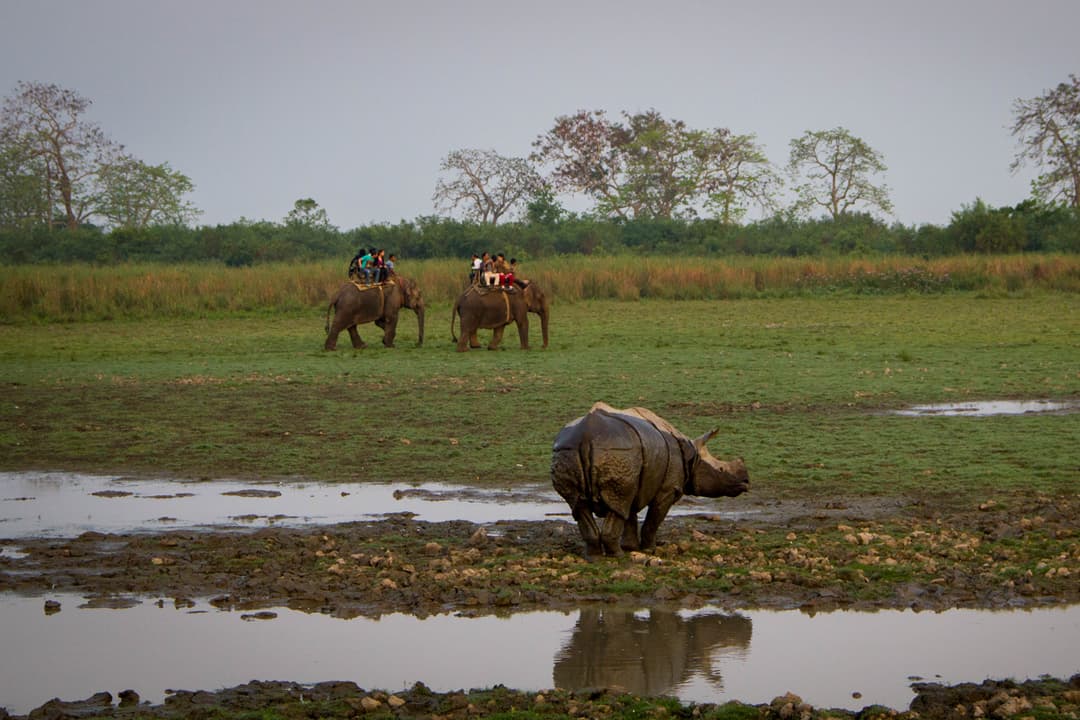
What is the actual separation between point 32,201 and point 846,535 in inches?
2273

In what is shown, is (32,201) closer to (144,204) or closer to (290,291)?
(144,204)

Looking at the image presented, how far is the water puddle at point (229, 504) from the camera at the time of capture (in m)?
10.6

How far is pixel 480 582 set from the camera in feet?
27.9

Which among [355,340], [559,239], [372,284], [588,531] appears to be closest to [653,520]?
[588,531]

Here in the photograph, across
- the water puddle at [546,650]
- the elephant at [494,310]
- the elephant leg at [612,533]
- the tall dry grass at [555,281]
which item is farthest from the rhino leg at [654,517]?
the tall dry grass at [555,281]

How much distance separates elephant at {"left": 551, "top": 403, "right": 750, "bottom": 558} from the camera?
8.75 meters

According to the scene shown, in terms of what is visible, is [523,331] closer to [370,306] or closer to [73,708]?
[370,306]

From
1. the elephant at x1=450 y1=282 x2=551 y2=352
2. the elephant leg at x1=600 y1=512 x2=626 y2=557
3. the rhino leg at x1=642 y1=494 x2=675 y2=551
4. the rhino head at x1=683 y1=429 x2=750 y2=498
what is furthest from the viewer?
the elephant at x1=450 y1=282 x2=551 y2=352

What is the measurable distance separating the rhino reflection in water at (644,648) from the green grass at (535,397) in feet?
14.1

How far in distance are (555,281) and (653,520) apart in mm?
29709

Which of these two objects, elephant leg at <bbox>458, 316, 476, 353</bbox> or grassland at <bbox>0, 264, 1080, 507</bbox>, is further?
elephant leg at <bbox>458, 316, 476, 353</bbox>

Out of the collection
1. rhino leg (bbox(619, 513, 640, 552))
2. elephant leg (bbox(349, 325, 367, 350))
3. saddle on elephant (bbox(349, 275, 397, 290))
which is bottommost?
rhino leg (bbox(619, 513, 640, 552))

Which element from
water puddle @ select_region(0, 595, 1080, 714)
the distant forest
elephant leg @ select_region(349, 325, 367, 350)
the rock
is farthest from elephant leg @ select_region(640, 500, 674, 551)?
the distant forest

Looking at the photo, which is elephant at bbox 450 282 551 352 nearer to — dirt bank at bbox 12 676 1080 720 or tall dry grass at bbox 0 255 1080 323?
tall dry grass at bbox 0 255 1080 323
